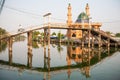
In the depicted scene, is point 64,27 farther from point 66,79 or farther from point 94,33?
point 66,79

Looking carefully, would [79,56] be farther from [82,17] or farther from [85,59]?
[82,17]

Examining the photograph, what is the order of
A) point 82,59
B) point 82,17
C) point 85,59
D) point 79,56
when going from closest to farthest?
1. point 85,59
2. point 82,59
3. point 79,56
4. point 82,17

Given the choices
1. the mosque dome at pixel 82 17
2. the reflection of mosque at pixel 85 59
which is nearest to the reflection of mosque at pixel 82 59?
the reflection of mosque at pixel 85 59

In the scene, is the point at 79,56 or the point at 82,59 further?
the point at 79,56

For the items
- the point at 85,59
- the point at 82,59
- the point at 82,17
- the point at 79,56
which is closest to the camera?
the point at 85,59

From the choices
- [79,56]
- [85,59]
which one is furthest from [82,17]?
[85,59]

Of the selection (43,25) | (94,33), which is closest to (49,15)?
(43,25)

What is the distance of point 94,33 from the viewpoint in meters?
51.8

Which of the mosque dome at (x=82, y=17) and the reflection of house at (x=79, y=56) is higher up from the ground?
the mosque dome at (x=82, y=17)

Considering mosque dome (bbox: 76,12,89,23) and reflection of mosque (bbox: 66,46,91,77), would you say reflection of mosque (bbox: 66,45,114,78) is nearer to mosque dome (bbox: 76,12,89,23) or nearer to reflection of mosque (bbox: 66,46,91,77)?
reflection of mosque (bbox: 66,46,91,77)

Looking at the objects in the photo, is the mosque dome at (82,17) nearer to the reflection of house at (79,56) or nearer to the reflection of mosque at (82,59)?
the reflection of house at (79,56)

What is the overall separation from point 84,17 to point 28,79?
205 ft

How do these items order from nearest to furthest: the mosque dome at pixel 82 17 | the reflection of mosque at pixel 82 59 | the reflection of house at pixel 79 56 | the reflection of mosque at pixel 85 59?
the reflection of mosque at pixel 82 59 → the reflection of mosque at pixel 85 59 → the reflection of house at pixel 79 56 → the mosque dome at pixel 82 17

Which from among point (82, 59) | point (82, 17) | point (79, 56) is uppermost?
point (82, 17)
